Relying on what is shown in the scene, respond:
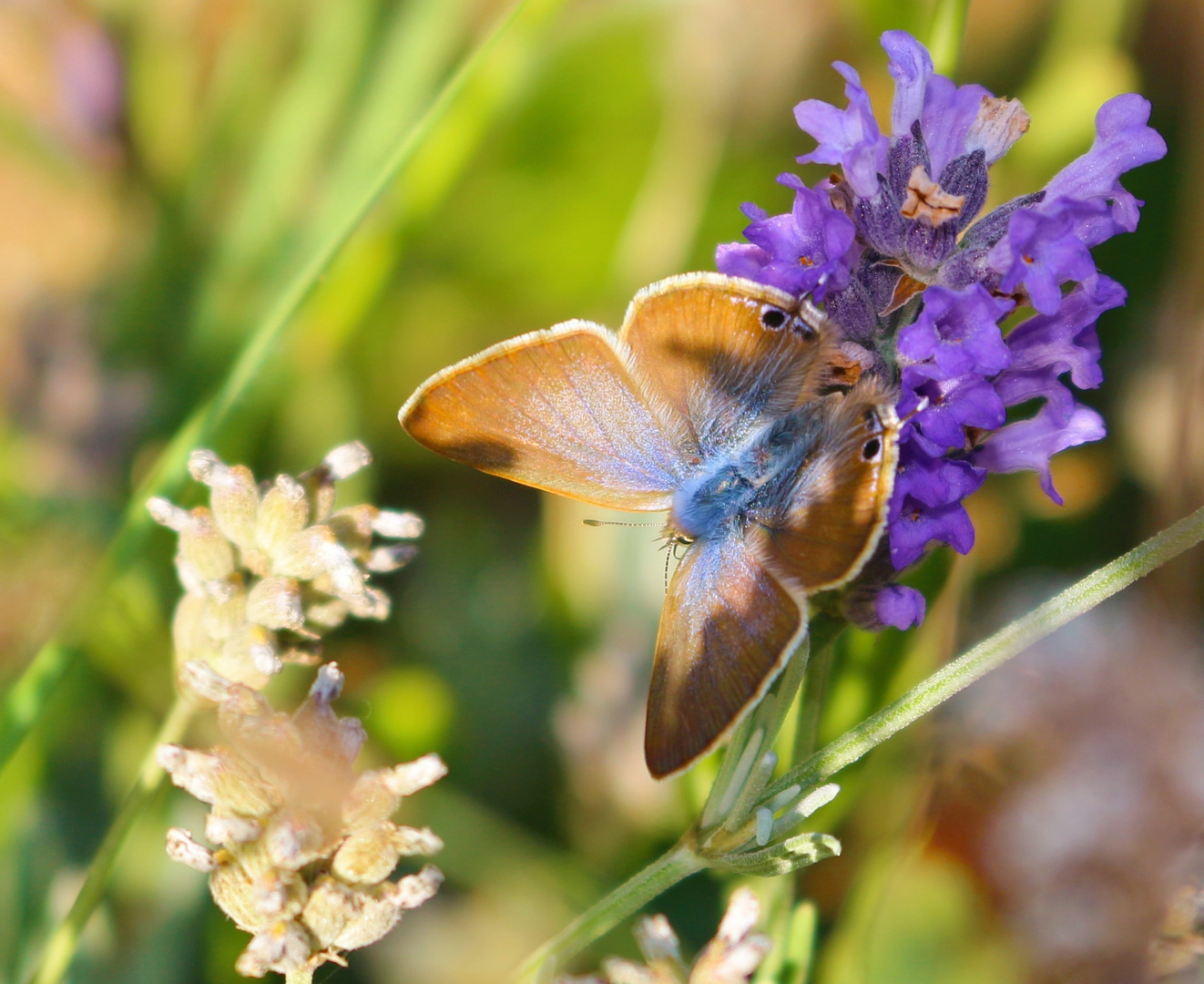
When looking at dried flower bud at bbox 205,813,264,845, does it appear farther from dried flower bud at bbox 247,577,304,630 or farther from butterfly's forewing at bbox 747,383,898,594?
butterfly's forewing at bbox 747,383,898,594

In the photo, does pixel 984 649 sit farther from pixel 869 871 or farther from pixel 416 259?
pixel 416 259

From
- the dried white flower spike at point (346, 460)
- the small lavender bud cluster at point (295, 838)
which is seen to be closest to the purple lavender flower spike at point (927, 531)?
the small lavender bud cluster at point (295, 838)

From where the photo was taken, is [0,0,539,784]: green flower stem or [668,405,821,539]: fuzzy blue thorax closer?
[668,405,821,539]: fuzzy blue thorax

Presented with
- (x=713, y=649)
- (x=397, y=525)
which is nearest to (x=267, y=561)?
(x=397, y=525)

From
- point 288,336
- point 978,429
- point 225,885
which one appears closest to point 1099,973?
point 978,429

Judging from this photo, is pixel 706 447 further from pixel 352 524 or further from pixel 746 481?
pixel 352 524

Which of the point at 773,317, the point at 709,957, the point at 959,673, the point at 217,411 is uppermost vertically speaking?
the point at 217,411

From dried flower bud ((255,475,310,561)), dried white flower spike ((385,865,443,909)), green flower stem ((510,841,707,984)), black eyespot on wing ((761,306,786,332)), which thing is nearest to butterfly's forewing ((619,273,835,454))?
black eyespot on wing ((761,306,786,332))
